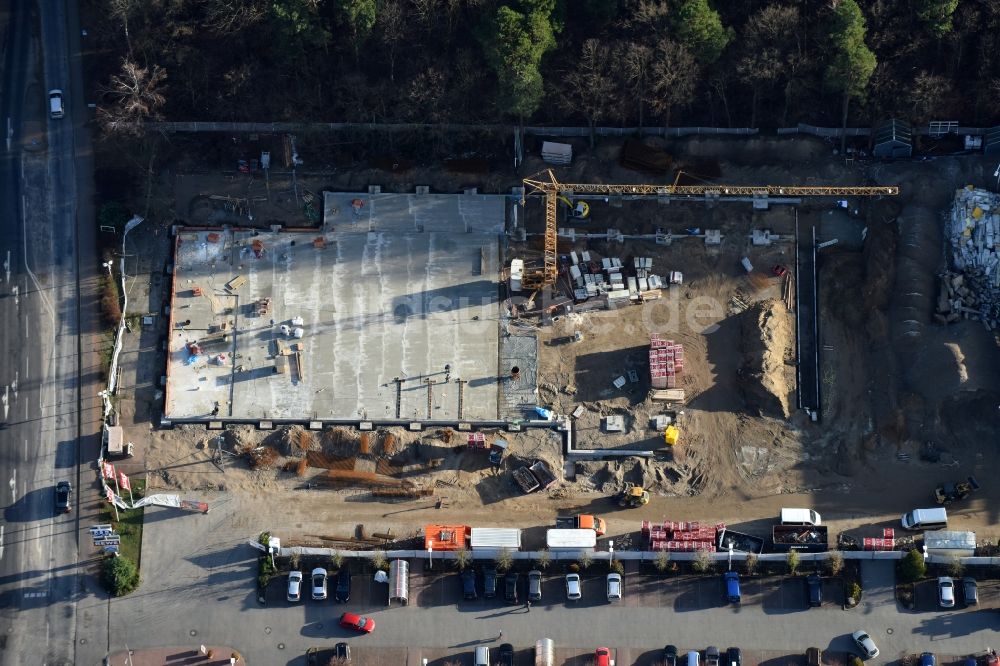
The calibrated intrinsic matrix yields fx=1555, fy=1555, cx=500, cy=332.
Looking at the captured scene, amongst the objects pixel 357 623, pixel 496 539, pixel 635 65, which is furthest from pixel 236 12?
pixel 357 623

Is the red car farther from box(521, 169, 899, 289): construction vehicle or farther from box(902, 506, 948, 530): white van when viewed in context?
box(902, 506, 948, 530): white van


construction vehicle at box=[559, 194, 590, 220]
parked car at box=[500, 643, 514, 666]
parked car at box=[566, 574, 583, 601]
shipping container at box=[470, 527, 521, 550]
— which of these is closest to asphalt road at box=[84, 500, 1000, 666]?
parked car at box=[566, 574, 583, 601]

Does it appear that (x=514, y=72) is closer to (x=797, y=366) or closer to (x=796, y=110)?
(x=796, y=110)

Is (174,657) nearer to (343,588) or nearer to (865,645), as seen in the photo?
(343,588)

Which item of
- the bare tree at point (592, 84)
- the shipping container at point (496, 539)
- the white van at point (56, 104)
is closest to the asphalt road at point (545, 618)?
the shipping container at point (496, 539)

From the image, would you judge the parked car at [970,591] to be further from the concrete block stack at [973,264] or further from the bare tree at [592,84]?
the bare tree at [592,84]

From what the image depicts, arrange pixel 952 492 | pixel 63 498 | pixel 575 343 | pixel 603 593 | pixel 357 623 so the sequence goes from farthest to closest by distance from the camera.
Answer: pixel 575 343, pixel 63 498, pixel 952 492, pixel 603 593, pixel 357 623
